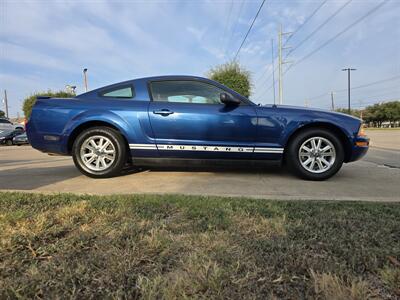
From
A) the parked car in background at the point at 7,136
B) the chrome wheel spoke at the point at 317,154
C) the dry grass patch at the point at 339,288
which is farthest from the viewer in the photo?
the parked car in background at the point at 7,136

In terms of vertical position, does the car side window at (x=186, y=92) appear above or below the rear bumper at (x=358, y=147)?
above

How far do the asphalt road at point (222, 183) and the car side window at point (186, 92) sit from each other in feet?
3.60

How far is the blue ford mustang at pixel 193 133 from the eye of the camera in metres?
4.37

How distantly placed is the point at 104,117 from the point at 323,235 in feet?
10.6

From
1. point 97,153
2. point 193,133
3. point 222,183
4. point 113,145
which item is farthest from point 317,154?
point 97,153

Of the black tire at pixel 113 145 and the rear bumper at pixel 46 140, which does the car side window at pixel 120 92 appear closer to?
the black tire at pixel 113 145

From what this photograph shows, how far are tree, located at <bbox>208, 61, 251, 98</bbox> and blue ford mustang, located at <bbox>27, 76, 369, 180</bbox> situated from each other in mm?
20566

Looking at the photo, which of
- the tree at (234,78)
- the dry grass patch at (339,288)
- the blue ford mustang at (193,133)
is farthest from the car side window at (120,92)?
the tree at (234,78)

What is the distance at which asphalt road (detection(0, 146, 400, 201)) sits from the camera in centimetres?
361

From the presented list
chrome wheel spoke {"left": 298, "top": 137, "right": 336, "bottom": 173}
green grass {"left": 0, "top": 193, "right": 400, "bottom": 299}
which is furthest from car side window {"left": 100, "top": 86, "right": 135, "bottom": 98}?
chrome wheel spoke {"left": 298, "top": 137, "right": 336, "bottom": 173}

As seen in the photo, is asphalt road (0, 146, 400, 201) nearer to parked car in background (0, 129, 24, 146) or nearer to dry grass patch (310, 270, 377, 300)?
dry grass patch (310, 270, 377, 300)

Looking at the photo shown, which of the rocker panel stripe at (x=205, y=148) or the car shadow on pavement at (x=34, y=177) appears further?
the rocker panel stripe at (x=205, y=148)

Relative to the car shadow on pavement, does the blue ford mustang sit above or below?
above

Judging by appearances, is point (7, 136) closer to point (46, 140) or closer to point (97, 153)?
point (46, 140)
